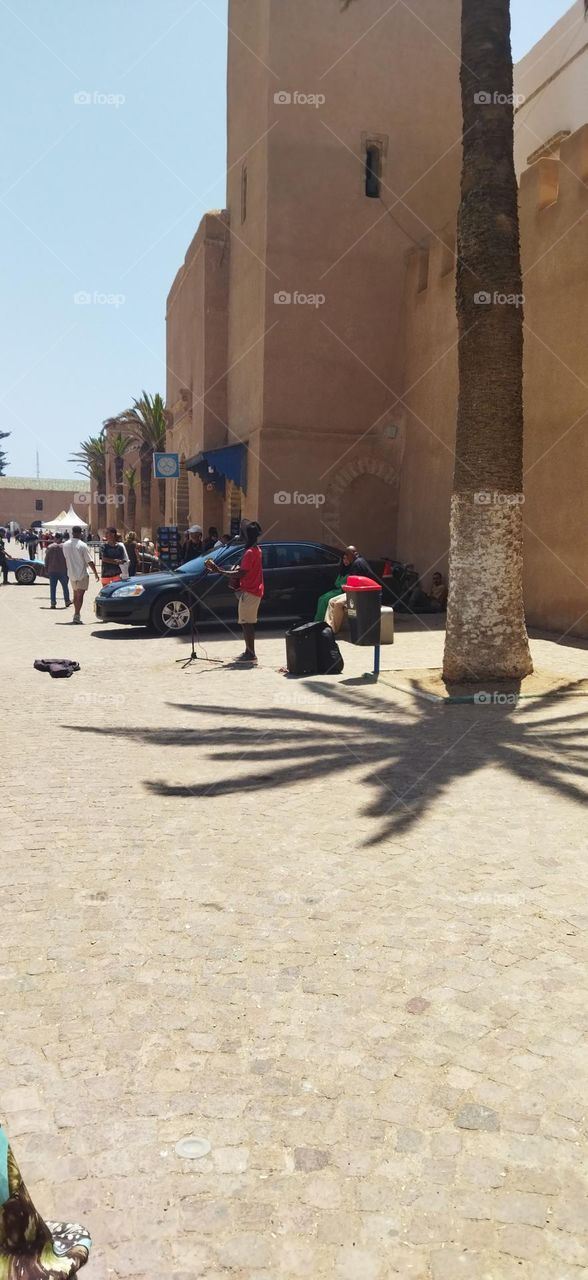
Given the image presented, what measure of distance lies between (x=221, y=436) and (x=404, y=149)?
826cm

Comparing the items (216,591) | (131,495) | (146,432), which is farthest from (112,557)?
(131,495)

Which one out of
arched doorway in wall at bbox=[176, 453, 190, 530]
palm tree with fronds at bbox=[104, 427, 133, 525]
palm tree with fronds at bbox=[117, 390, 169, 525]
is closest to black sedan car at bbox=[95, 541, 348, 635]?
arched doorway in wall at bbox=[176, 453, 190, 530]

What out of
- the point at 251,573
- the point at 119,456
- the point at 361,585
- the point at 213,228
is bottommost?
the point at 361,585

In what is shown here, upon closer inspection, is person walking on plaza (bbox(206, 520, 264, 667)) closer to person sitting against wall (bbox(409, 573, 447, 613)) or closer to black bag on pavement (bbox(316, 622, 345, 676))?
black bag on pavement (bbox(316, 622, 345, 676))

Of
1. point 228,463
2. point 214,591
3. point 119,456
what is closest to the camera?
point 214,591

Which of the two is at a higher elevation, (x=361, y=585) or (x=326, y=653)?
(x=361, y=585)

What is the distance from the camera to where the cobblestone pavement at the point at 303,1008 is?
2389 mm

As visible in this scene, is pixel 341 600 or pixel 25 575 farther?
pixel 25 575

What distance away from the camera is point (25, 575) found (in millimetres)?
29203

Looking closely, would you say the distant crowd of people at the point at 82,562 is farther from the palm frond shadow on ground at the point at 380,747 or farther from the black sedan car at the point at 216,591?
the palm frond shadow on ground at the point at 380,747

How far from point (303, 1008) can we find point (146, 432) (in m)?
44.8

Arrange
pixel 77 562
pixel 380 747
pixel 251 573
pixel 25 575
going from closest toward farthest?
pixel 380 747 → pixel 251 573 → pixel 77 562 → pixel 25 575

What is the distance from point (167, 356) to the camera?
1383 inches

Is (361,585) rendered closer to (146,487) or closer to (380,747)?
(380,747)
